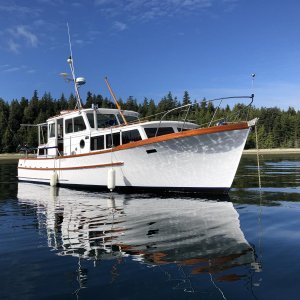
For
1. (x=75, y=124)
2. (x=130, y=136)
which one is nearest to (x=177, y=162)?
(x=130, y=136)

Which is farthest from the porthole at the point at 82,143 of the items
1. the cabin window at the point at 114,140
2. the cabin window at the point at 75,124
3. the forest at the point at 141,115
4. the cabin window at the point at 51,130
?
the forest at the point at 141,115

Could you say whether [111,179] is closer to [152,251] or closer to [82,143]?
[82,143]

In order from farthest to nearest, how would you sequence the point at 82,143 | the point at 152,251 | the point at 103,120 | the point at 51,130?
the point at 51,130 → the point at 103,120 → the point at 82,143 → the point at 152,251

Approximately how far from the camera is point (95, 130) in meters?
19.3

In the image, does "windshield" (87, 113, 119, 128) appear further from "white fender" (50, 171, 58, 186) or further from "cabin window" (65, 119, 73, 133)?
"white fender" (50, 171, 58, 186)

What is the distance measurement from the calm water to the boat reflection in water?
2 centimetres

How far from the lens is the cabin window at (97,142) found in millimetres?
18672

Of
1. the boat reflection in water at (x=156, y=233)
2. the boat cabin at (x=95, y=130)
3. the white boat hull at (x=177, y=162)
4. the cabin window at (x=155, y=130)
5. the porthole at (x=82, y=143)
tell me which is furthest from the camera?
the porthole at (x=82, y=143)

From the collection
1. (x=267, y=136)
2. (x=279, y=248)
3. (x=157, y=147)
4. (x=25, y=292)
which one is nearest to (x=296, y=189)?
(x=157, y=147)

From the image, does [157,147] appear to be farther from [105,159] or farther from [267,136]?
[267,136]

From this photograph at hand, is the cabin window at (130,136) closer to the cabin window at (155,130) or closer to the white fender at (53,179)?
the cabin window at (155,130)

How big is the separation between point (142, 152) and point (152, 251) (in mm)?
8785

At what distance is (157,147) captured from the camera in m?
15.5

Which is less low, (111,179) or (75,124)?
(75,124)
